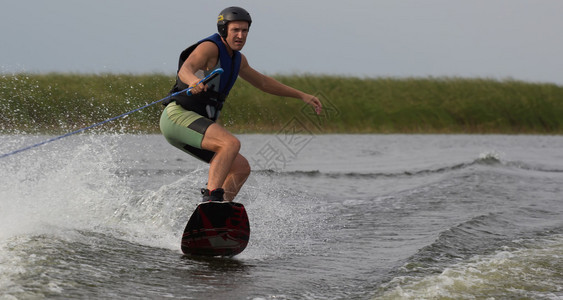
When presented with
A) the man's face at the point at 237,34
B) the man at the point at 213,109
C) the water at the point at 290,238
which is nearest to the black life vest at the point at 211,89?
the man at the point at 213,109

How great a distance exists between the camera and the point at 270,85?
21.2 ft

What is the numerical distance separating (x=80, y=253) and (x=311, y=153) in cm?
1431

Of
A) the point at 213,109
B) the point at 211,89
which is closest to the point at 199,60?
the point at 211,89

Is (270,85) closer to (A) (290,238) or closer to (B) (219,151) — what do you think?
(B) (219,151)

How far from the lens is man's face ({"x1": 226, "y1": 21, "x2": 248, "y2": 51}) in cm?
552

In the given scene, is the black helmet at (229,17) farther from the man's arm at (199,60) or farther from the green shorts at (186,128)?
the green shorts at (186,128)

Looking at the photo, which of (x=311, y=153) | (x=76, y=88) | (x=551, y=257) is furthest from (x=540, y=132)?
(x=551, y=257)

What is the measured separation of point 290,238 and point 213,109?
1632mm

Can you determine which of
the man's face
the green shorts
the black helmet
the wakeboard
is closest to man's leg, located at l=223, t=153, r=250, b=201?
the green shorts

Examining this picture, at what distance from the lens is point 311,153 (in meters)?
18.9

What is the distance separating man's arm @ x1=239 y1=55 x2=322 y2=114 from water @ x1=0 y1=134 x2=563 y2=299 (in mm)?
1400

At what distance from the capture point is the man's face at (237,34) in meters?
5.52

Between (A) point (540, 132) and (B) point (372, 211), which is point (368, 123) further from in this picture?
(B) point (372, 211)

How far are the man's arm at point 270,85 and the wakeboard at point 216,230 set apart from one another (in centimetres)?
140
